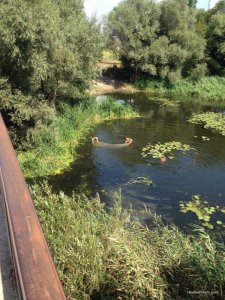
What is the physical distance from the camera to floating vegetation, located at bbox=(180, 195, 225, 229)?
10023 mm

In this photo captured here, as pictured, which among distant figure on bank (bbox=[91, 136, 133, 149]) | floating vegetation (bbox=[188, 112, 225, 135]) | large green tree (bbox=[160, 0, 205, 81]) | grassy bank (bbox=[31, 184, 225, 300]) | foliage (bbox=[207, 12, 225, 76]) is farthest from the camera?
foliage (bbox=[207, 12, 225, 76])

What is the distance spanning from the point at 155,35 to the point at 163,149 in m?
20.1

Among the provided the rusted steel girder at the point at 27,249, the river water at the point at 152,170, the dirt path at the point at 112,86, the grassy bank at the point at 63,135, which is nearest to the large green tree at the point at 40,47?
the grassy bank at the point at 63,135

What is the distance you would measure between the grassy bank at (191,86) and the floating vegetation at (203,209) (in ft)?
75.8

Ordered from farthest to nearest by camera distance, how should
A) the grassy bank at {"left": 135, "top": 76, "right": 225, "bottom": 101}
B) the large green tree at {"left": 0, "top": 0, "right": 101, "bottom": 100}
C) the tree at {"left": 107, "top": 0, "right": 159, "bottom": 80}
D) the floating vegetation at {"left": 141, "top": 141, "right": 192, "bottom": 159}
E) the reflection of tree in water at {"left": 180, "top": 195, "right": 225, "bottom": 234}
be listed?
the grassy bank at {"left": 135, "top": 76, "right": 225, "bottom": 101}, the tree at {"left": 107, "top": 0, "right": 159, "bottom": 80}, the floating vegetation at {"left": 141, "top": 141, "right": 192, "bottom": 159}, the large green tree at {"left": 0, "top": 0, "right": 101, "bottom": 100}, the reflection of tree in water at {"left": 180, "top": 195, "right": 225, "bottom": 234}

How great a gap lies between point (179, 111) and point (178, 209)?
16381 mm

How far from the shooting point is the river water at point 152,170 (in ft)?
37.7

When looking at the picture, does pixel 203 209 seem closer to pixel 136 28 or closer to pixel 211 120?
pixel 211 120

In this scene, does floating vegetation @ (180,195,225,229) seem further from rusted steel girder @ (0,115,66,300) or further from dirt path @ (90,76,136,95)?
dirt path @ (90,76,136,95)

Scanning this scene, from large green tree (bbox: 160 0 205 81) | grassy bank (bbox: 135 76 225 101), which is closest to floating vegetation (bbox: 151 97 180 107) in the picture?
grassy bank (bbox: 135 76 225 101)

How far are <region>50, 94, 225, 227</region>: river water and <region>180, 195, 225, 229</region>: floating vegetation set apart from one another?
0.21 meters

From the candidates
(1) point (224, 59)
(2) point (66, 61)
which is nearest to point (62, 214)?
(2) point (66, 61)

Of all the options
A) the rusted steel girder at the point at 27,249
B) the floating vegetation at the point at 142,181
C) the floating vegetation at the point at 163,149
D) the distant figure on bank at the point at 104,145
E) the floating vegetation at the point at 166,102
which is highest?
the rusted steel girder at the point at 27,249

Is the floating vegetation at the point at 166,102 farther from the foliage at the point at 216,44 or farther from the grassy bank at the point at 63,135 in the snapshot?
the foliage at the point at 216,44
